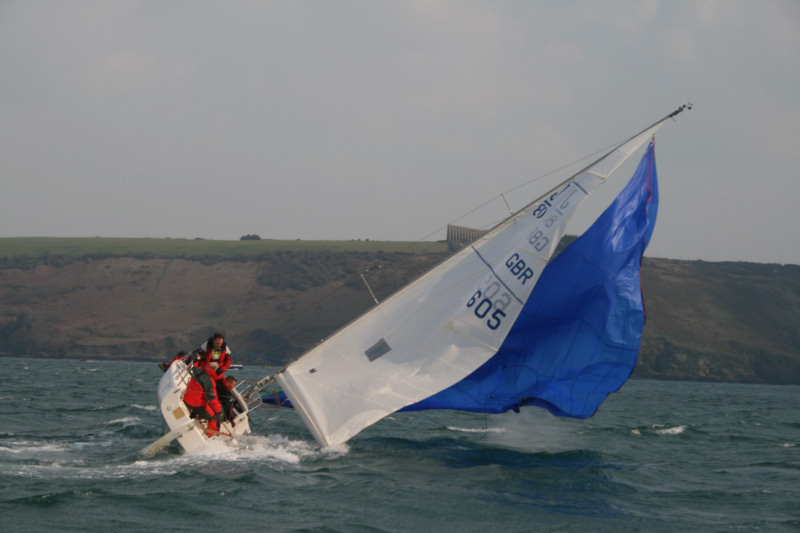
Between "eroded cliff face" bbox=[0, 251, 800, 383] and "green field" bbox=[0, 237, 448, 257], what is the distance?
5.45 metres

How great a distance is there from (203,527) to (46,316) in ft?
290

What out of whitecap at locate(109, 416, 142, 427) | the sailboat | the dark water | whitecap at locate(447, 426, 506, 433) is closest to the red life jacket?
the sailboat

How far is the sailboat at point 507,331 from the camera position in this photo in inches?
575

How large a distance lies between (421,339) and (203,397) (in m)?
3.89

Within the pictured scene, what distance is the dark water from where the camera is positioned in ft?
35.6

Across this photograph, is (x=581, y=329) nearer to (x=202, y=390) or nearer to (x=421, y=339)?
(x=421, y=339)

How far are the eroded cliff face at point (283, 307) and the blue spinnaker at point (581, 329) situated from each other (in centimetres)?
5975

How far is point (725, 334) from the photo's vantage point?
269 ft

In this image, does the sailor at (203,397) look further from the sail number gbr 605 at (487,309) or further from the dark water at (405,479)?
the sail number gbr 605 at (487,309)

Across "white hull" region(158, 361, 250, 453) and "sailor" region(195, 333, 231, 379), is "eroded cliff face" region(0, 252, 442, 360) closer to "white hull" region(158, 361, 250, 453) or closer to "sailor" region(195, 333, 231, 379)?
"sailor" region(195, 333, 231, 379)

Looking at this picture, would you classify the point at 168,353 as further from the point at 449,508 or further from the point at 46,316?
the point at 449,508

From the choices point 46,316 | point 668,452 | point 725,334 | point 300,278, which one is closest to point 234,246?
point 300,278

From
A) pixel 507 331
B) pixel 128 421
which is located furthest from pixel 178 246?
pixel 507 331

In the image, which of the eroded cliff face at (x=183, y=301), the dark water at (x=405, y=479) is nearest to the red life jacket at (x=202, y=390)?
the dark water at (x=405, y=479)
